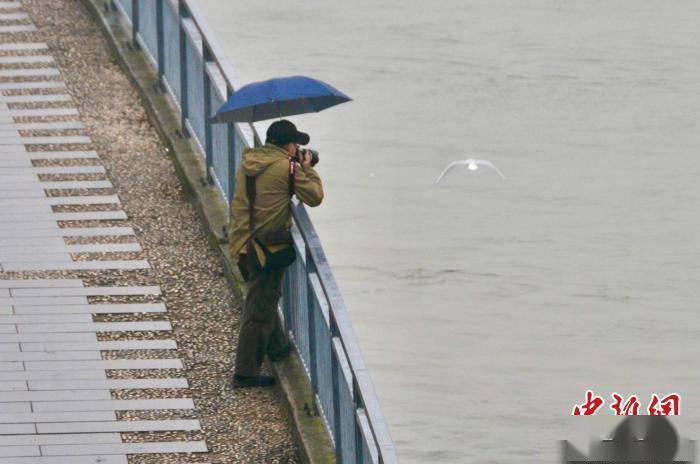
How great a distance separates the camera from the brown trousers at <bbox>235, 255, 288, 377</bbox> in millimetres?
9586

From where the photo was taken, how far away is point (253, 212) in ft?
31.1

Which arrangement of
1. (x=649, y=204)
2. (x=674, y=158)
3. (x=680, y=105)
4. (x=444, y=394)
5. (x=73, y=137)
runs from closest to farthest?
(x=73, y=137) < (x=444, y=394) < (x=649, y=204) < (x=674, y=158) < (x=680, y=105)

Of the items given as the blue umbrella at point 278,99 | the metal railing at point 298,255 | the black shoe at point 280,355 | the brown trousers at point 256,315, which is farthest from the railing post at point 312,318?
the blue umbrella at point 278,99

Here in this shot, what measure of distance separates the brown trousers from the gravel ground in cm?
20

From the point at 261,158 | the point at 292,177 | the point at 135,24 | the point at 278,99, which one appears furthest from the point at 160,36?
the point at 292,177

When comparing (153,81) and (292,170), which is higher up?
(292,170)

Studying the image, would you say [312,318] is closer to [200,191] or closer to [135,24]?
[200,191]

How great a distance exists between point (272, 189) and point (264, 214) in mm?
145

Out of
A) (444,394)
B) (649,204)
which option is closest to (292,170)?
(444,394)

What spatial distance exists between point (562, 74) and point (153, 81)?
39.4 ft

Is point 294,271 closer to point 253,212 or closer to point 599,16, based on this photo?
point 253,212

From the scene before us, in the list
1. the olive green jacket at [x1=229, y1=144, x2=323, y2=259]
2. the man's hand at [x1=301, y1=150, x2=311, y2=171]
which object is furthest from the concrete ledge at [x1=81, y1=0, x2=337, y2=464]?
the man's hand at [x1=301, y1=150, x2=311, y2=171]

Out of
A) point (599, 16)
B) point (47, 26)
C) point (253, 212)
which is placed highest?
point (253, 212)

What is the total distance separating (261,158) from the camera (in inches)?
371
